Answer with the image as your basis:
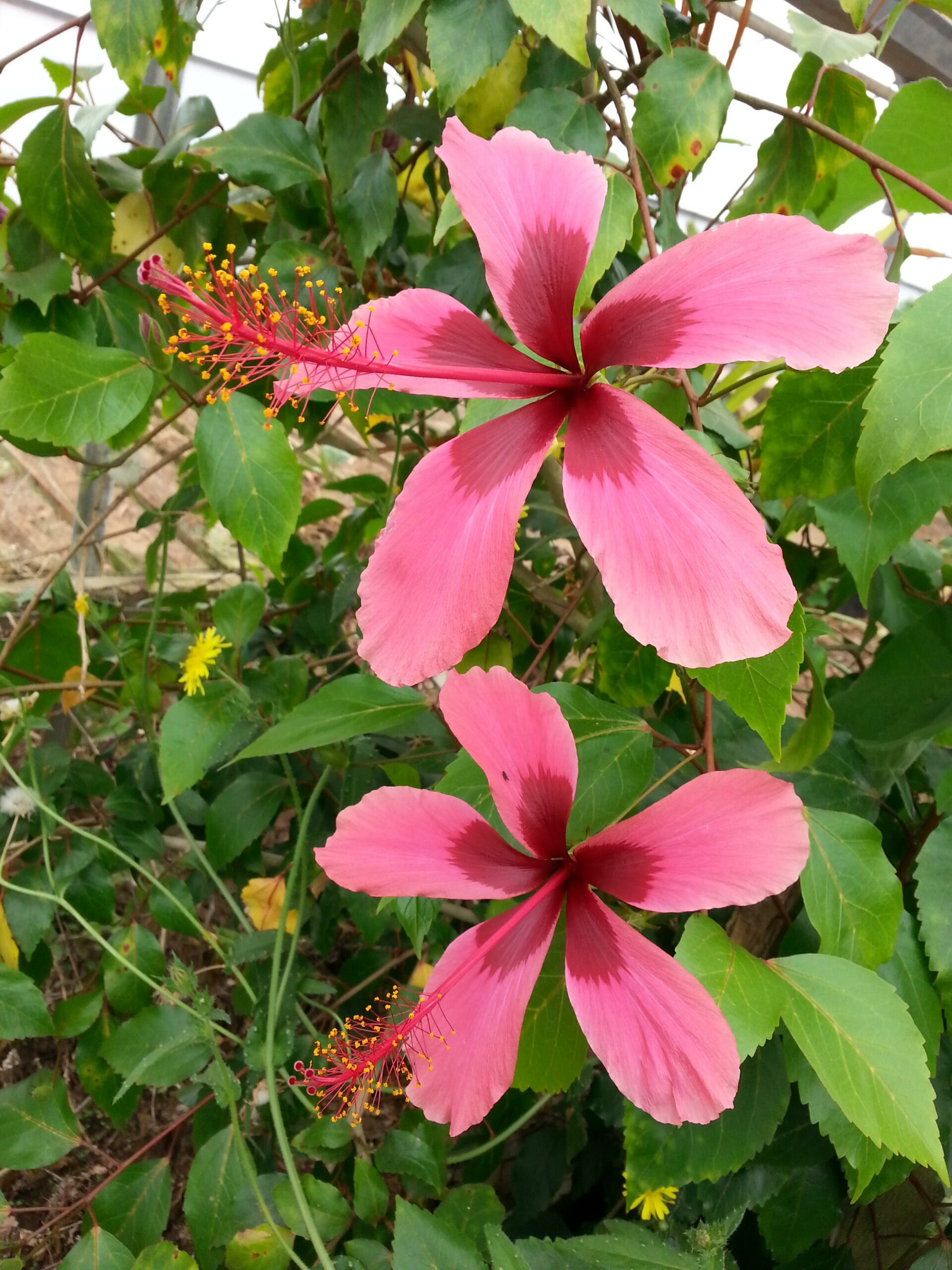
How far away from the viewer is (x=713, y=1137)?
544mm

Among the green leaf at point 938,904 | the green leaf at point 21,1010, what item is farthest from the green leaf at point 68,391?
the green leaf at point 938,904

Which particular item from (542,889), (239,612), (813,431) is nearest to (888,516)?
(813,431)

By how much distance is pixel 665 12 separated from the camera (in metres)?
0.64

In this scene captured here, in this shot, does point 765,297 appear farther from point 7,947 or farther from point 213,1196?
point 7,947

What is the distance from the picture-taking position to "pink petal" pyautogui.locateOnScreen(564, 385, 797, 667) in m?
0.33

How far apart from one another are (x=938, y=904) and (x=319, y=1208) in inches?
18.1

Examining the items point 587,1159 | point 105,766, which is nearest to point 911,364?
point 587,1159

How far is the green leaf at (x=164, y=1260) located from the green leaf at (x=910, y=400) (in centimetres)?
65

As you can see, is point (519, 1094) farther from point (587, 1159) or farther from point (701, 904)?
point (701, 904)

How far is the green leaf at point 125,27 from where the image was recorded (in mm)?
652

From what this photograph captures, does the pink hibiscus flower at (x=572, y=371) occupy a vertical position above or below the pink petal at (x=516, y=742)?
above

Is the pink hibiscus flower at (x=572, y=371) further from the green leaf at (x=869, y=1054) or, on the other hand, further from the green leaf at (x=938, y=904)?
the green leaf at (x=938, y=904)

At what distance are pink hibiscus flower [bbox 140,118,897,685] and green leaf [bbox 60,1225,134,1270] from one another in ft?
1.83

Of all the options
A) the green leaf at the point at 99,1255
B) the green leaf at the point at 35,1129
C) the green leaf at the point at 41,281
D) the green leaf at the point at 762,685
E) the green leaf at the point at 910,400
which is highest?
the green leaf at the point at 910,400
